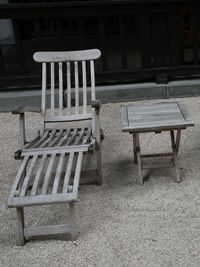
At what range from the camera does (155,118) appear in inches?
122

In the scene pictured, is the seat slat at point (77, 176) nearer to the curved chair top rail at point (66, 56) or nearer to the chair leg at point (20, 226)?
the chair leg at point (20, 226)

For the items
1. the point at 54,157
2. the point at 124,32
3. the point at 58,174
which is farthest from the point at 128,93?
the point at 58,174

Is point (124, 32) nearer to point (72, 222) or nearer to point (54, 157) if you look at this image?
point (54, 157)

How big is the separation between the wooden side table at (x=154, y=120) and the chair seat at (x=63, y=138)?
1.14ft

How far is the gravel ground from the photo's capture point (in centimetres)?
244

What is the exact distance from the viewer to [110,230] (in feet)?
8.78

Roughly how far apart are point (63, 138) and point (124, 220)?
94 cm

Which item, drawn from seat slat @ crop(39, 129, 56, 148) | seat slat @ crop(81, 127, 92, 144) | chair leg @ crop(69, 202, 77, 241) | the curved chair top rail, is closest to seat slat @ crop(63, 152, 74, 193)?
chair leg @ crop(69, 202, 77, 241)

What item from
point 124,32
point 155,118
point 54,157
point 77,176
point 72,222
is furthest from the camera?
point 124,32

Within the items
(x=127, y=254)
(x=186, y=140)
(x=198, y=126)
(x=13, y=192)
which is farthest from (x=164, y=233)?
(x=198, y=126)

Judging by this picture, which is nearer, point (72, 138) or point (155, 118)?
point (155, 118)

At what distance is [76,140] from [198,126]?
155 centimetres

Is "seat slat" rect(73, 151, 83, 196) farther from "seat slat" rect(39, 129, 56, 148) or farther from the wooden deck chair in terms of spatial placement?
"seat slat" rect(39, 129, 56, 148)

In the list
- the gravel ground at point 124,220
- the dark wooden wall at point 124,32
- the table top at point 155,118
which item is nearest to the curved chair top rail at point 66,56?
the table top at point 155,118
